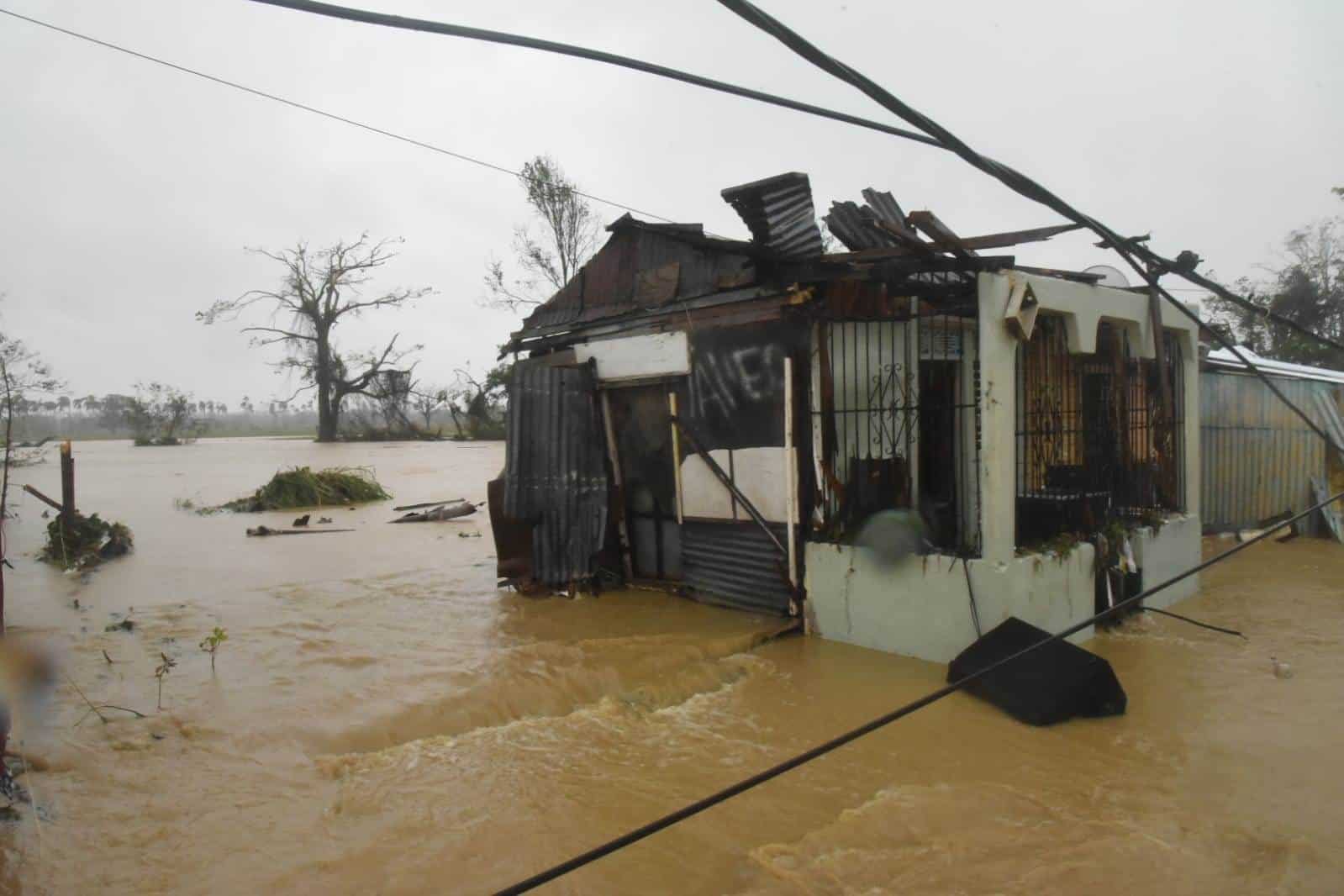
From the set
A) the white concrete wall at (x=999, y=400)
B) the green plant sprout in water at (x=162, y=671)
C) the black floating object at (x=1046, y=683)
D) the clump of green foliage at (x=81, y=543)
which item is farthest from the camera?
the clump of green foliage at (x=81, y=543)

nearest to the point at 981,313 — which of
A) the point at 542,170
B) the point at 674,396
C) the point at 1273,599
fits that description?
the point at 674,396

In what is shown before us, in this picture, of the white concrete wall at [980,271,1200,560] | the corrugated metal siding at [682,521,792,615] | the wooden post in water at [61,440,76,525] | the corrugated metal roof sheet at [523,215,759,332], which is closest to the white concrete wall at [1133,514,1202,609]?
the white concrete wall at [980,271,1200,560]

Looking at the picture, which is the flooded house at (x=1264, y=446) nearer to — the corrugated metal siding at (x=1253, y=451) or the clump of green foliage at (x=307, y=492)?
the corrugated metal siding at (x=1253, y=451)

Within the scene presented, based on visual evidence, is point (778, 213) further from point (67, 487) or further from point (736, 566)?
point (67, 487)

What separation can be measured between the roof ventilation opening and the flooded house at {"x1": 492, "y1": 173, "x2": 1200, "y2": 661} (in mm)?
24

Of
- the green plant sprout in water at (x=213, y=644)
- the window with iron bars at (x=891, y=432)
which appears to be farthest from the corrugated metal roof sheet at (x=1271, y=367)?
the green plant sprout in water at (x=213, y=644)

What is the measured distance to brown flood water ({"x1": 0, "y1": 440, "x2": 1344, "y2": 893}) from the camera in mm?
3770

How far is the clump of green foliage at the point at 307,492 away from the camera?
20.2 m

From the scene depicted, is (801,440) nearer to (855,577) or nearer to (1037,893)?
(855,577)

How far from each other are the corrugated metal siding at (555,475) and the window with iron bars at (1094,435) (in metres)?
4.42

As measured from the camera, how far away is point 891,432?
24.9ft

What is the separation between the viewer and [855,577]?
22.8ft

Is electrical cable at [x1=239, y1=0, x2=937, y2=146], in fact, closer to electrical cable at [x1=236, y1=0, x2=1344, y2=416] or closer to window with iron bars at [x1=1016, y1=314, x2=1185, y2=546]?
electrical cable at [x1=236, y1=0, x2=1344, y2=416]

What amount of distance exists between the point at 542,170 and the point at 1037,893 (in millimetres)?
26645
